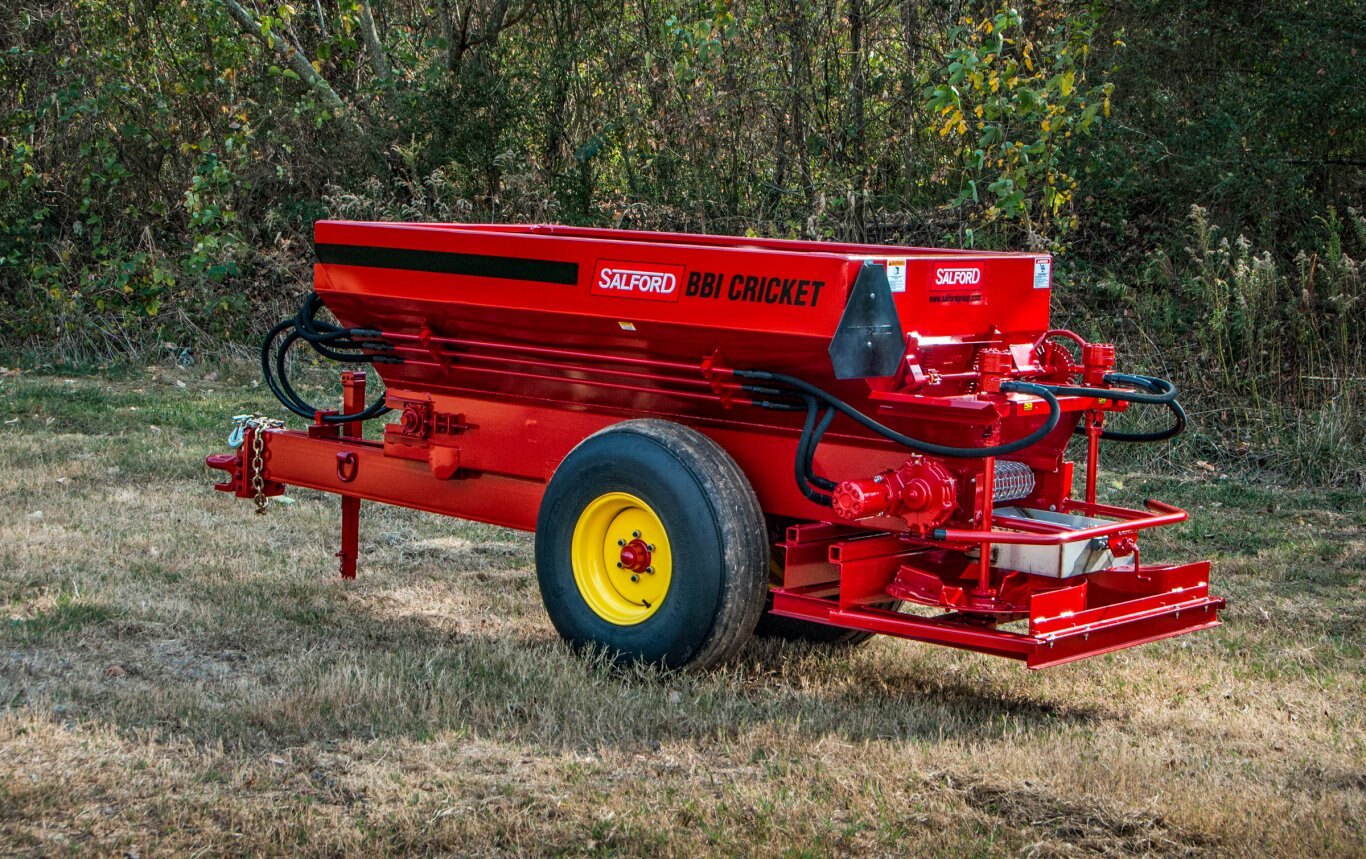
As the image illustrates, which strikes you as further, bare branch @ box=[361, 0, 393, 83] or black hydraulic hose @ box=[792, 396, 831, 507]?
bare branch @ box=[361, 0, 393, 83]

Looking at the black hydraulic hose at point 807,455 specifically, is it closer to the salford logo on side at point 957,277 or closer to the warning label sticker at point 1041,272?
the salford logo on side at point 957,277

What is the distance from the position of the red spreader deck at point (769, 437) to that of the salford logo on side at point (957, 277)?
0.04 ft

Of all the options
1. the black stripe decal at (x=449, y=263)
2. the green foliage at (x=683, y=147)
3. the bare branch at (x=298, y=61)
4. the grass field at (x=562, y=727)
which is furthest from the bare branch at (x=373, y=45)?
the black stripe decal at (x=449, y=263)

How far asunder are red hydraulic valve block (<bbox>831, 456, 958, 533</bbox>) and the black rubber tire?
33 cm

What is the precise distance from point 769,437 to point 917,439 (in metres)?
0.50

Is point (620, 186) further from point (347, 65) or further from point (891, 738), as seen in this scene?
point (891, 738)

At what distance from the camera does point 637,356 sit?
501 cm

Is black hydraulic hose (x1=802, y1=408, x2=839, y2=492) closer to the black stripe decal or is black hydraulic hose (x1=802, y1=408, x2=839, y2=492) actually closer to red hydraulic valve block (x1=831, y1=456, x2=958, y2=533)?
red hydraulic valve block (x1=831, y1=456, x2=958, y2=533)

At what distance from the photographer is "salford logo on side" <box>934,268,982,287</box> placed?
480 cm

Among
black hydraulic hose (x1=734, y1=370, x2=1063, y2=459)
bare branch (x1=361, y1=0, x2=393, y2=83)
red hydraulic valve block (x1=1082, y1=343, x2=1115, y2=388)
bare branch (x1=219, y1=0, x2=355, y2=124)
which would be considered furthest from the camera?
bare branch (x1=361, y1=0, x2=393, y2=83)

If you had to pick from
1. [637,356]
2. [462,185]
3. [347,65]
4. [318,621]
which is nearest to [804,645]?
[637,356]

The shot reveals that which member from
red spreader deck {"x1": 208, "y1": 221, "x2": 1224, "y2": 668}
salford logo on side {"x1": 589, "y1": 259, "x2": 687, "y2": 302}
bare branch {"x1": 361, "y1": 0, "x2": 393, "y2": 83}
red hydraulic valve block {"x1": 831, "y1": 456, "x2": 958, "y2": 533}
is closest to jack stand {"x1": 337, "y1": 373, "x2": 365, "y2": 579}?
red spreader deck {"x1": 208, "y1": 221, "x2": 1224, "y2": 668}

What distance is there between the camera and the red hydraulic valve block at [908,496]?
14.7 ft

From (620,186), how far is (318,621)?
7.81 metres
